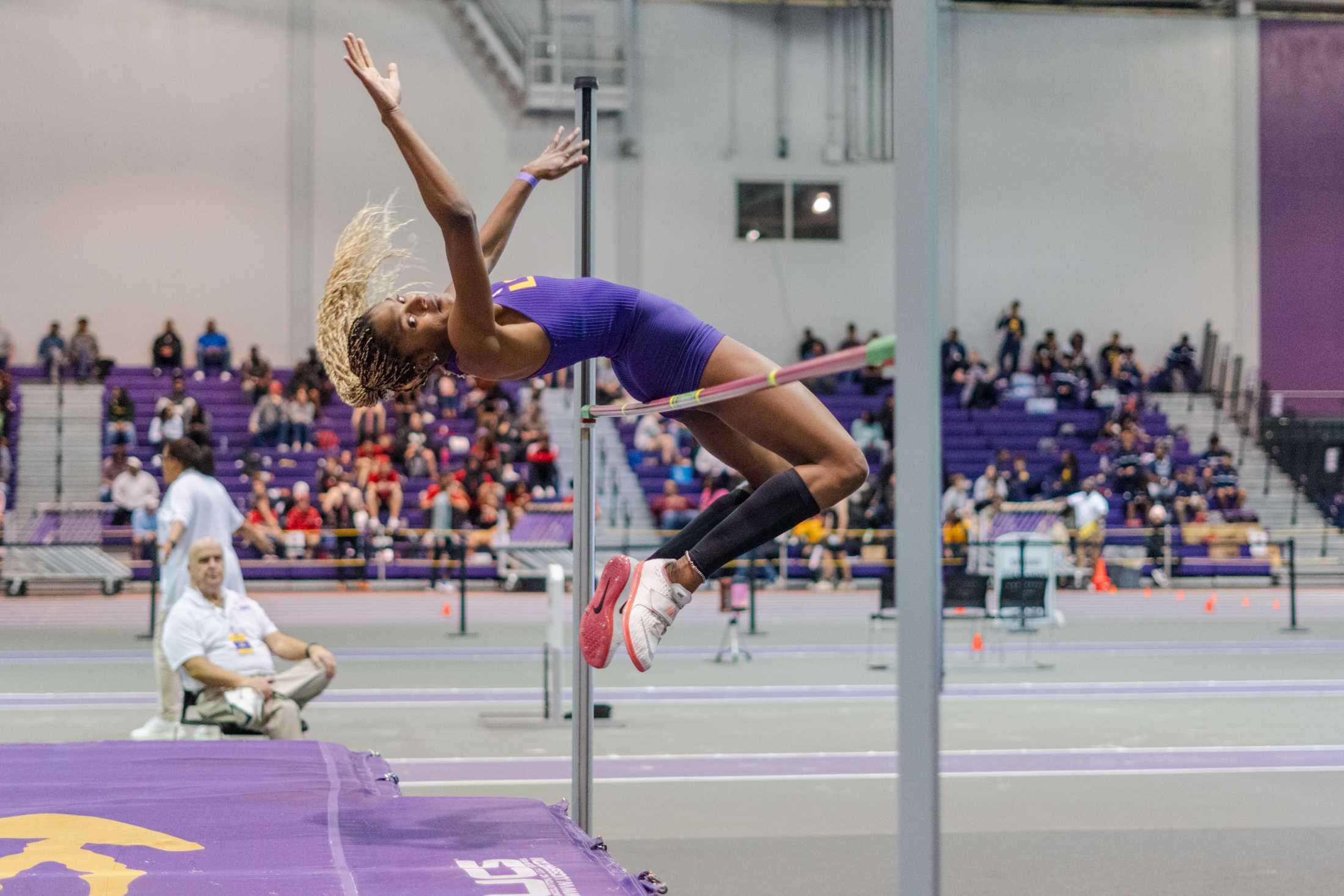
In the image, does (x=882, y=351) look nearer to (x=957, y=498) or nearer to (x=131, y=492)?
(x=131, y=492)

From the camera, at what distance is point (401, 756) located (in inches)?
219

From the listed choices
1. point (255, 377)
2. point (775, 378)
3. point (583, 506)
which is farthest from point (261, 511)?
point (775, 378)

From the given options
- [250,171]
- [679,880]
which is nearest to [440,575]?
[250,171]

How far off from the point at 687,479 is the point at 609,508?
3.18ft

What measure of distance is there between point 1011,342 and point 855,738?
1324 cm

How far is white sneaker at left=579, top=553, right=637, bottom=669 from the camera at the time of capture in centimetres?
286

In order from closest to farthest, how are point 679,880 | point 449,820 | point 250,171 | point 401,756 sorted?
point 449,820 → point 679,880 → point 401,756 → point 250,171

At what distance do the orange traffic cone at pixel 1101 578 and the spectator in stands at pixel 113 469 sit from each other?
10.1 meters

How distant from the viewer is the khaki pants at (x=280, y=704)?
4.76 m

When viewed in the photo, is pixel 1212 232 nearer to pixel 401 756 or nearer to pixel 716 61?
pixel 716 61

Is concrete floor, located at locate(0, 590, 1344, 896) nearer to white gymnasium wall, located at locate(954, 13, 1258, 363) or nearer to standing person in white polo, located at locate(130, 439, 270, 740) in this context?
standing person in white polo, located at locate(130, 439, 270, 740)

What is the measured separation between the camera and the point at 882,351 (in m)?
1.94

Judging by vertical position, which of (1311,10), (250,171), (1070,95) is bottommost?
(250,171)

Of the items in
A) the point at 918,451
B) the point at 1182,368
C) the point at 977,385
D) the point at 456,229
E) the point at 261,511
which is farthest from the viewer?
the point at 1182,368
